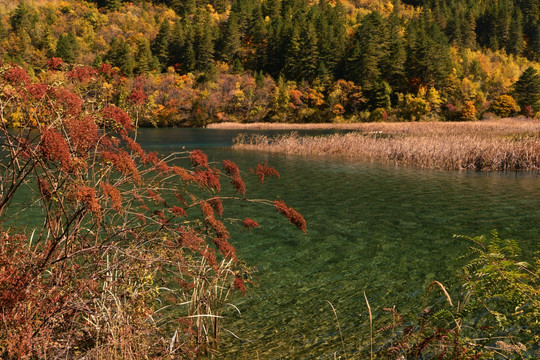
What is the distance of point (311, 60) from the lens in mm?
119625

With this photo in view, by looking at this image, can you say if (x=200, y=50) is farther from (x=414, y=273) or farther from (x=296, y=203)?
(x=414, y=273)

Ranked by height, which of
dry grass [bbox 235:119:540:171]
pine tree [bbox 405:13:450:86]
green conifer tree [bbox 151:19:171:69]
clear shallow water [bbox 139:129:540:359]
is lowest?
clear shallow water [bbox 139:129:540:359]

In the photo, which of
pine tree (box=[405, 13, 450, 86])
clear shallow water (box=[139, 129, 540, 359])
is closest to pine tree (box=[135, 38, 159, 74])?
pine tree (box=[405, 13, 450, 86])

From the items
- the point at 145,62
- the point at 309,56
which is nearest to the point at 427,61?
the point at 309,56

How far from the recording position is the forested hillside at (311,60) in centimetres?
10081

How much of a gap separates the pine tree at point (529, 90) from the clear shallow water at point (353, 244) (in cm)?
8163

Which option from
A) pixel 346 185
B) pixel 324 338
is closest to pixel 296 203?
pixel 346 185

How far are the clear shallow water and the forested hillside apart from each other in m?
64.3

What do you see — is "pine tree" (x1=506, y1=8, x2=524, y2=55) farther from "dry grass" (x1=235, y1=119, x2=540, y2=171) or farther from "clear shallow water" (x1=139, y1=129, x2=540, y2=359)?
"clear shallow water" (x1=139, y1=129, x2=540, y2=359)

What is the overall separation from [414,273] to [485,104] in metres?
101

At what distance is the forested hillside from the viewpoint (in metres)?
101

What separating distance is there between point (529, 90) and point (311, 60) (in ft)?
182

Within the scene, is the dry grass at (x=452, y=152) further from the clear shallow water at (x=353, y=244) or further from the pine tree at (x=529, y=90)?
the pine tree at (x=529, y=90)

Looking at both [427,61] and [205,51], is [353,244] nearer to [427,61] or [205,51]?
[427,61]
